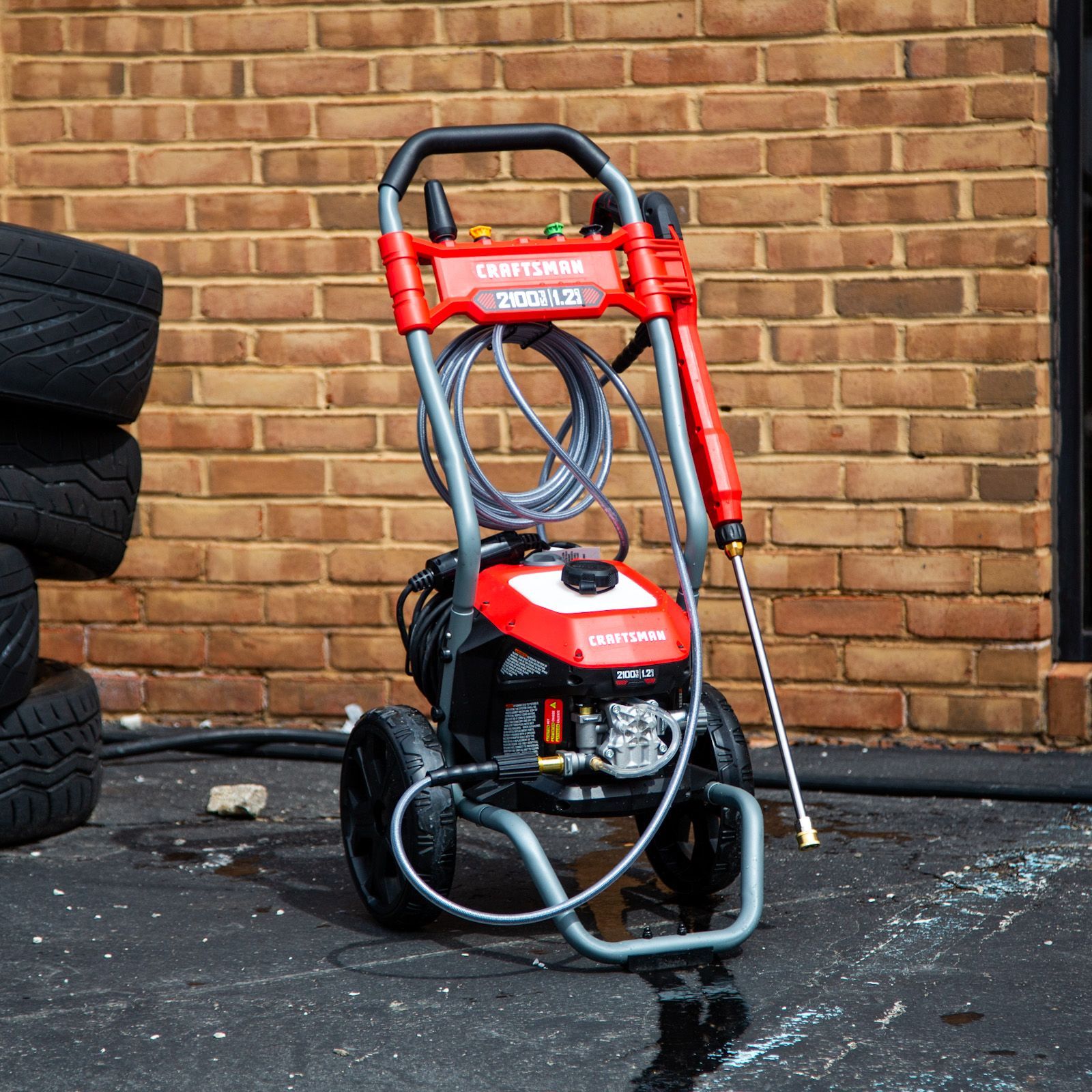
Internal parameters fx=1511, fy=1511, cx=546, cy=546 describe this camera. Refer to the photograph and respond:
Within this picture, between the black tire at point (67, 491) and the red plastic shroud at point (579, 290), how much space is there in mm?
1126

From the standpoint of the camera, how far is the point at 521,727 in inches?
121

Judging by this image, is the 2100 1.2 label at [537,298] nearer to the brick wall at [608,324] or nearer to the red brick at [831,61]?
the brick wall at [608,324]

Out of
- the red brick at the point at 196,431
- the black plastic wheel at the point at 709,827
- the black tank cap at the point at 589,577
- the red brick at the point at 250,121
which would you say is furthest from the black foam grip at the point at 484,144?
the red brick at the point at 196,431

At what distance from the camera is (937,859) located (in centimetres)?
372

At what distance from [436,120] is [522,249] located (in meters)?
1.94

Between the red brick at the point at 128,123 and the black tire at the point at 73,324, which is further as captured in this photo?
the red brick at the point at 128,123

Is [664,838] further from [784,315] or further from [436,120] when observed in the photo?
[436,120]

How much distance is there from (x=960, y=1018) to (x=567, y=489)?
1.37 m

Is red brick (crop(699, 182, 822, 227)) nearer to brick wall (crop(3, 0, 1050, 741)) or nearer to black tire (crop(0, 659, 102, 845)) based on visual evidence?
brick wall (crop(3, 0, 1050, 741))

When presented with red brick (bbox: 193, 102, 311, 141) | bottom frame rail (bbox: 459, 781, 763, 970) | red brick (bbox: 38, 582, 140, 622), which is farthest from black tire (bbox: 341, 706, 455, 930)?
red brick (bbox: 193, 102, 311, 141)

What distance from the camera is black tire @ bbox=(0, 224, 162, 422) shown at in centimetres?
363

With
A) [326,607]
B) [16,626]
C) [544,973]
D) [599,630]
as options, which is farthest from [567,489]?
[326,607]

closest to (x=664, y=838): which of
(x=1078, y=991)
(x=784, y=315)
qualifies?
(x=1078, y=991)

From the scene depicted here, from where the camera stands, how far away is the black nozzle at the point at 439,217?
3.24 meters
